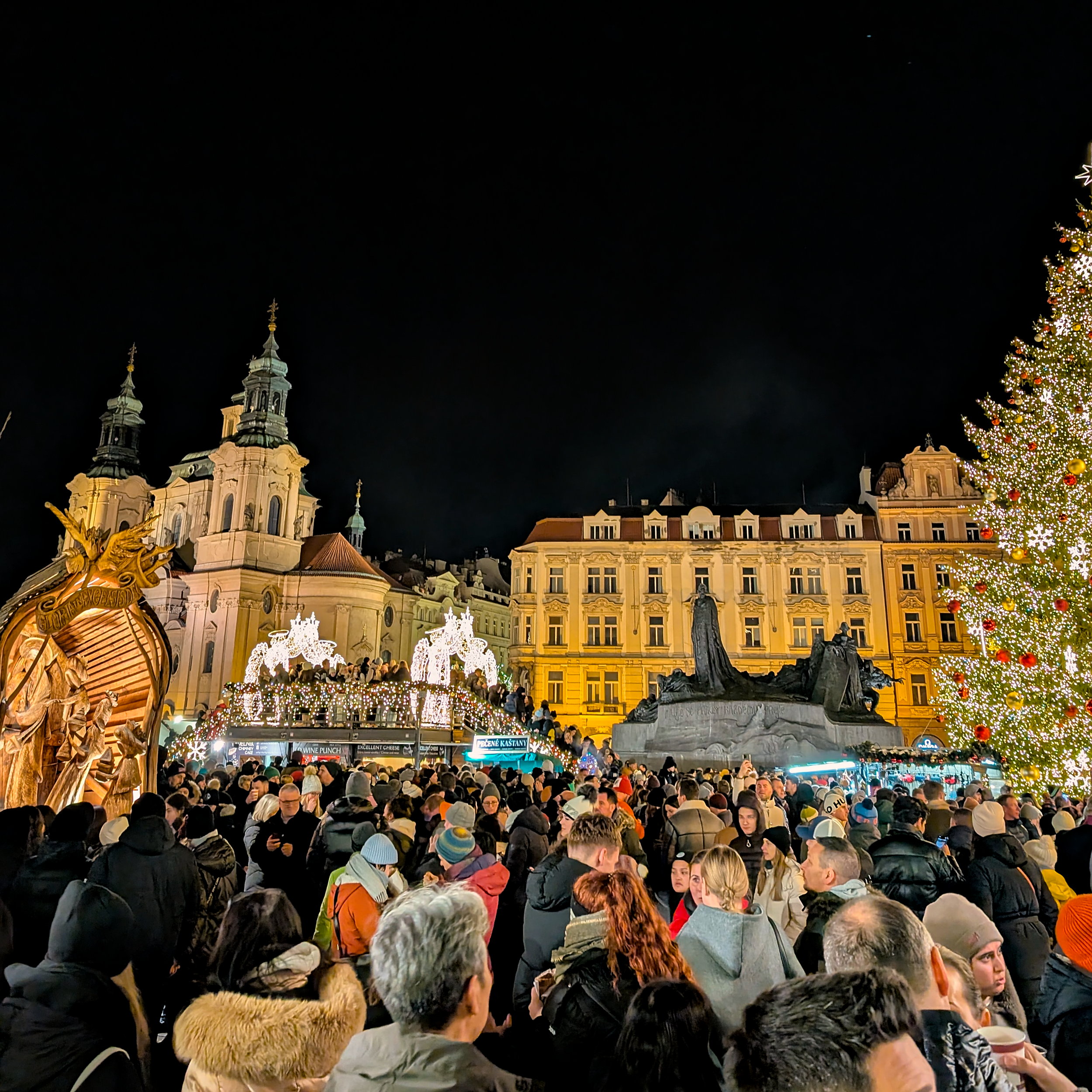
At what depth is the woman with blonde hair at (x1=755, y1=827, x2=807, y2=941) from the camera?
17.7ft

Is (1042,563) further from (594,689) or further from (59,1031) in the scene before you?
(594,689)

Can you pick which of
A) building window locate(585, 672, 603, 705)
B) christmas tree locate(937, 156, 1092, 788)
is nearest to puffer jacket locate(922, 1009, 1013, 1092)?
christmas tree locate(937, 156, 1092, 788)

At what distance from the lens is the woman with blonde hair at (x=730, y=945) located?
341cm

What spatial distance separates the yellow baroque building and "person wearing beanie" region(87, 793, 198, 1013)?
1968 inches

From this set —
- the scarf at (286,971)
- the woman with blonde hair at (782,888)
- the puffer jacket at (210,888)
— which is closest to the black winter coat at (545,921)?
the woman with blonde hair at (782,888)

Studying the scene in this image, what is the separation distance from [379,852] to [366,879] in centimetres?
26

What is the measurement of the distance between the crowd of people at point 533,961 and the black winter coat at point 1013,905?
0.02 meters

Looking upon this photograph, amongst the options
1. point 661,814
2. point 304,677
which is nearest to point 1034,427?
point 661,814

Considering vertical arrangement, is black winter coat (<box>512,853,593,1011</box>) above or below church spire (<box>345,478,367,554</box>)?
below

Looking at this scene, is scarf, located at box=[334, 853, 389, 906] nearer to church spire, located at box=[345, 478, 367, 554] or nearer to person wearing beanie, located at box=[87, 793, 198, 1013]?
person wearing beanie, located at box=[87, 793, 198, 1013]

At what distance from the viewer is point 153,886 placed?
4980 millimetres

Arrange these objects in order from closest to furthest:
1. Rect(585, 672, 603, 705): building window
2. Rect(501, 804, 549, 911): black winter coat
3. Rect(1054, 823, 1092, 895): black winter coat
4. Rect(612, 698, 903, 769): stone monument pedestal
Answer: Rect(1054, 823, 1092, 895): black winter coat
Rect(501, 804, 549, 911): black winter coat
Rect(612, 698, 903, 769): stone monument pedestal
Rect(585, 672, 603, 705): building window

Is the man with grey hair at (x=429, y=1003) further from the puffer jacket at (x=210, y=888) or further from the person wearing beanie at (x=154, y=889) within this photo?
the puffer jacket at (x=210, y=888)

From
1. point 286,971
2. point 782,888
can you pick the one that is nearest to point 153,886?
point 286,971
